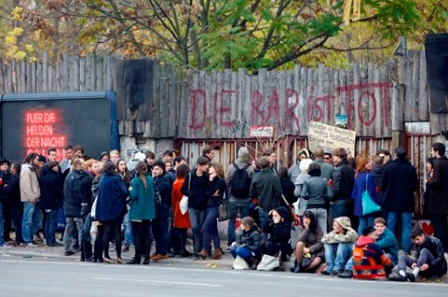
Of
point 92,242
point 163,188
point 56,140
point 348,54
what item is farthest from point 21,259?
point 348,54

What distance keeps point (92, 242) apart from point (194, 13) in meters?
7.61

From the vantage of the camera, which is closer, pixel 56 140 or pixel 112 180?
pixel 112 180

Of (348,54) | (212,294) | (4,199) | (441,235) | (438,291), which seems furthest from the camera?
(348,54)

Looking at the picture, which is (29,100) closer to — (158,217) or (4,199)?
(4,199)

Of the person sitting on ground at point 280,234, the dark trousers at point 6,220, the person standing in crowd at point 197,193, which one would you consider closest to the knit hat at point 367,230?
the person sitting on ground at point 280,234

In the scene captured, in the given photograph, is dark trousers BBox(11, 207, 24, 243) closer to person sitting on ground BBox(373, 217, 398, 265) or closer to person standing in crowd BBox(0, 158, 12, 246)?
person standing in crowd BBox(0, 158, 12, 246)

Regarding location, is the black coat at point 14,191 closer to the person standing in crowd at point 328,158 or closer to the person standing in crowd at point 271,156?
the person standing in crowd at point 271,156

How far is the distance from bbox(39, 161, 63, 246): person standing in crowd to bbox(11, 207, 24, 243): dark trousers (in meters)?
0.76

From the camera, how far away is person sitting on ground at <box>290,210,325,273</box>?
2081 cm

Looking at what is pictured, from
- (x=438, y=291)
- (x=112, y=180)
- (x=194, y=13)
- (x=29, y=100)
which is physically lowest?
(x=438, y=291)

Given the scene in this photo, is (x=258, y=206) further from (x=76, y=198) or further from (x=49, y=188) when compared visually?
(x=49, y=188)

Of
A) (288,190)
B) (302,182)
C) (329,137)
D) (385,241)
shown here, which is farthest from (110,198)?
(385,241)

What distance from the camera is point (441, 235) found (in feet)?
72.2

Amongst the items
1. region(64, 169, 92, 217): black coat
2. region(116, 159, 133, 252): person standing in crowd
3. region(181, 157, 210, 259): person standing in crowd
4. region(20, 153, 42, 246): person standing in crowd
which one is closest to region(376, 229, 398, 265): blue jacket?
region(181, 157, 210, 259): person standing in crowd
